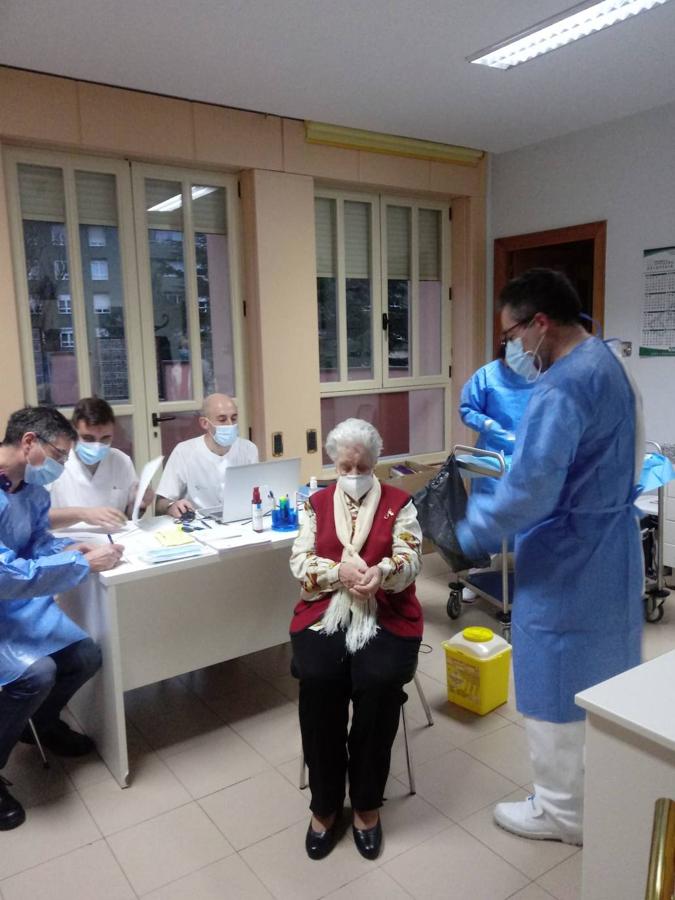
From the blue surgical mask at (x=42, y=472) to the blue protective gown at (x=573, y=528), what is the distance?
4.42ft

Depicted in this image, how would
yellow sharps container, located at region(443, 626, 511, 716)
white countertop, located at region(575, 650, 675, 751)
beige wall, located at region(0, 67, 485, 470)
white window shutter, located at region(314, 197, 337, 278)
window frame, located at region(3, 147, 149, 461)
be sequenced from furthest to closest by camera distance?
1. white window shutter, located at region(314, 197, 337, 278)
2. window frame, located at region(3, 147, 149, 461)
3. beige wall, located at region(0, 67, 485, 470)
4. yellow sharps container, located at region(443, 626, 511, 716)
5. white countertop, located at region(575, 650, 675, 751)

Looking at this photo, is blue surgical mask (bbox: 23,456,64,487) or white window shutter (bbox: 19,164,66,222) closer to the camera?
blue surgical mask (bbox: 23,456,64,487)

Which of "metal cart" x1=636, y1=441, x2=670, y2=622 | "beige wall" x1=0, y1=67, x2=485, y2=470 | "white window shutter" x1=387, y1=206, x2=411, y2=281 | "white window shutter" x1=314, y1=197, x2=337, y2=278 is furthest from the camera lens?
"white window shutter" x1=387, y1=206, x2=411, y2=281

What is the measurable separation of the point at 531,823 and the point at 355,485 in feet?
3.70

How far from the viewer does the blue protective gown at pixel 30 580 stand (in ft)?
6.86

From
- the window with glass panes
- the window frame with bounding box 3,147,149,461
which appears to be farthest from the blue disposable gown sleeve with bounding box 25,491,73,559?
the window with glass panes

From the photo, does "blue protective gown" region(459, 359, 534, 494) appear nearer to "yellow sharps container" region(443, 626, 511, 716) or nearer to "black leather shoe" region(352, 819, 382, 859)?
"yellow sharps container" region(443, 626, 511, 716)

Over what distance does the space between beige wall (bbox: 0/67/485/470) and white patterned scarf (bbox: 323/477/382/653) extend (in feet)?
6.55

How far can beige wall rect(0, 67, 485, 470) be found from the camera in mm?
3297

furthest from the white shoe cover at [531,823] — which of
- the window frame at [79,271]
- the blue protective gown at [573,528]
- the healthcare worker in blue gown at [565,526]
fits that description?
the window frame at [79,271]

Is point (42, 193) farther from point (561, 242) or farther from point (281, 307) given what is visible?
point (561, 242)

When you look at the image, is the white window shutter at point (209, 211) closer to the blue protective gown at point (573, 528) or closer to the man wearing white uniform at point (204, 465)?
the man wearing white uniform at point (204, 465)

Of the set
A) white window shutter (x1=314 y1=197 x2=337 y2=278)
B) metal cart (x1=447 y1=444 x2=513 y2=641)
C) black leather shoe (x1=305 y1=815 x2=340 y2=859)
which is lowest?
black leather shoe (x1=305 y1=815 x2=340 y2=859)

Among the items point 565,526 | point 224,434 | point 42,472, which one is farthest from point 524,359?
point 42,472
